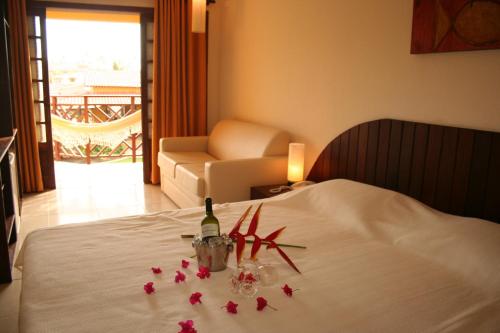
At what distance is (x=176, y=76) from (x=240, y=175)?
1.86 m

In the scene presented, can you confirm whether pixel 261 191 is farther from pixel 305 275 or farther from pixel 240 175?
pixel 305 275

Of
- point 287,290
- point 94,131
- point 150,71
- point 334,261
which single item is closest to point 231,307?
point 287,290

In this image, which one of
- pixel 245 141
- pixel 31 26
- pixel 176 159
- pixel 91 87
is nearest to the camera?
pixel 245 141

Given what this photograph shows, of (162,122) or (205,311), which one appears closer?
(205,311)

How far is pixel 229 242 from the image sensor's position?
1.57 metres

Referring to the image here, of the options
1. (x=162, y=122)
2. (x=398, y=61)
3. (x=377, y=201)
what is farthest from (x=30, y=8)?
(x=377, y=201)

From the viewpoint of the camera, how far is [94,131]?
5805mm

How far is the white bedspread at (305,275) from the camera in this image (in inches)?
49.6

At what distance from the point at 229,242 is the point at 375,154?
1.34m

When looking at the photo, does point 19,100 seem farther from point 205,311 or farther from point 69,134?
point 205,311

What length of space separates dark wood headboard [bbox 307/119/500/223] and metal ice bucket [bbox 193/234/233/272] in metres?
1.21

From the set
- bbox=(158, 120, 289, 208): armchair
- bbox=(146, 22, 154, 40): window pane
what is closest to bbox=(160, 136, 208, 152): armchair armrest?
bbox=(158, 120, 289, 208): armchair

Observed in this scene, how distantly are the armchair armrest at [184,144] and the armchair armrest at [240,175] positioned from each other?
4.06ft

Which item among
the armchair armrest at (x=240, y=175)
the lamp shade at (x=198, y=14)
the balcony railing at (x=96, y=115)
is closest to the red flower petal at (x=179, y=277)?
the armchair armrest at (x=240, y=175)
